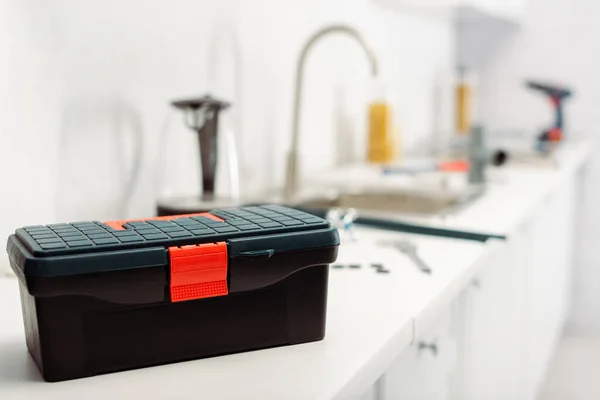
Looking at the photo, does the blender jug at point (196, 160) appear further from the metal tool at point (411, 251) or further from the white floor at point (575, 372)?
the white floor at point (575, 372)

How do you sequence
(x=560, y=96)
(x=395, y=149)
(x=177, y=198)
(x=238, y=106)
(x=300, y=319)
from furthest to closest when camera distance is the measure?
(x=560, y=96)
(x=395, y=149)
(x=238, y=106)
(x=177, y=198)
(x=300, y=319)

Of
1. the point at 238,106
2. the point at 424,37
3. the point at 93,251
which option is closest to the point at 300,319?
the point at 93,251

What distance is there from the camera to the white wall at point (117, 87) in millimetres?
1062

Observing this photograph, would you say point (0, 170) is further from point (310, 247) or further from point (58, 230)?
point (310, 247)

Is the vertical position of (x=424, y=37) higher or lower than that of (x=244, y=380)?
higher

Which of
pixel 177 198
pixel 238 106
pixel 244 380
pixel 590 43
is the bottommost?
pixel 244 380

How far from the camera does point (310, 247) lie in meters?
0.76

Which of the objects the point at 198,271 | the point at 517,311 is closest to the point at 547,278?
the point at 517,311

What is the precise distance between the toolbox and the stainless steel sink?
2.96 ft

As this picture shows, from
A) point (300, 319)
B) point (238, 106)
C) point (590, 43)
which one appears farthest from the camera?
point (590, 43)

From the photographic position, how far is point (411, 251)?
1215 millimetres

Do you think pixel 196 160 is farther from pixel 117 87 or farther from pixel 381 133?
pixel 381 133

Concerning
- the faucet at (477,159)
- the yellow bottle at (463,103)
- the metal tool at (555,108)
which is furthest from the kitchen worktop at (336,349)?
the yellow bottle at (463,103)

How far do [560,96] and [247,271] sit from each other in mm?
2613
